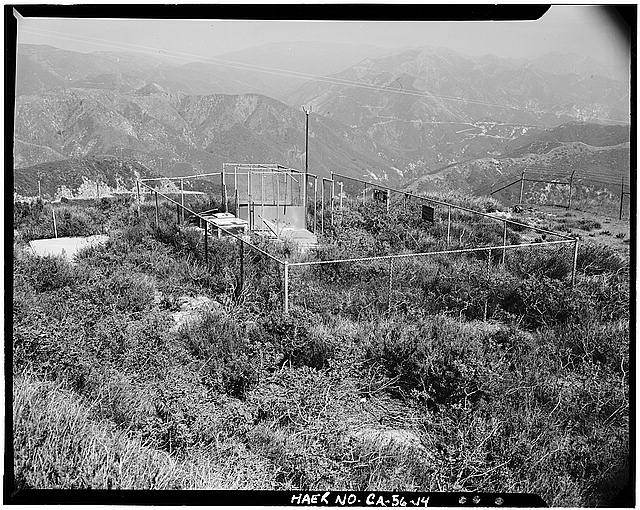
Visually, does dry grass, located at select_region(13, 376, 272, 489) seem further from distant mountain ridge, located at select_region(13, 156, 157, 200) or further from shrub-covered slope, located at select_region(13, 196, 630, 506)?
distant mountain ridge, located at select_region(13, 156, 157, 200)

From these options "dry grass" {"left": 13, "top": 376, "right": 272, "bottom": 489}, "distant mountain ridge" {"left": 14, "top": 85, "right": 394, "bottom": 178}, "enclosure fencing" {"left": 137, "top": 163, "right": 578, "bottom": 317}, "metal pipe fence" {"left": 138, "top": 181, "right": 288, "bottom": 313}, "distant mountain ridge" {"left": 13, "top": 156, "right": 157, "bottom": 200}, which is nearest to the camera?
"dry grass" {"left": 13, "top": 376, "right": 272, "bottom": 489}

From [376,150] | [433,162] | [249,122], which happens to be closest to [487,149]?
[433,162]

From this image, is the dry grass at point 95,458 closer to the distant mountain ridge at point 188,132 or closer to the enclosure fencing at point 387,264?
the enclosure fencing at point 387,264

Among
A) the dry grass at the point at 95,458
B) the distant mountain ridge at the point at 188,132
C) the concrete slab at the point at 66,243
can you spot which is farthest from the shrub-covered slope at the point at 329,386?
→ the distant mountain ridge at the point at 188,132

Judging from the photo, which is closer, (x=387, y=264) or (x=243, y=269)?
(x=243, y=269)

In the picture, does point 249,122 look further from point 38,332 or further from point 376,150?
point 38,332

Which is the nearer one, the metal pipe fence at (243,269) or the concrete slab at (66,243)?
the metal pipe fence at (243,269)

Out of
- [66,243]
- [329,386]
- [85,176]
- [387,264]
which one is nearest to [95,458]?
[329,386]

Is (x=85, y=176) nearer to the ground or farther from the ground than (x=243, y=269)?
farther from the ground

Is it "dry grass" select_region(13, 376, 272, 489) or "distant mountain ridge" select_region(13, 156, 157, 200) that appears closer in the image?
"dry grass" select_region(13, 376, 272, 489)

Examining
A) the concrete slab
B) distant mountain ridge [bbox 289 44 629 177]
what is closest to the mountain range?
distant mountain ridge [bbox 289 44 629 177]

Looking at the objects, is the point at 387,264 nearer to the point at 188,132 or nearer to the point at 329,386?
the point at 329,386
